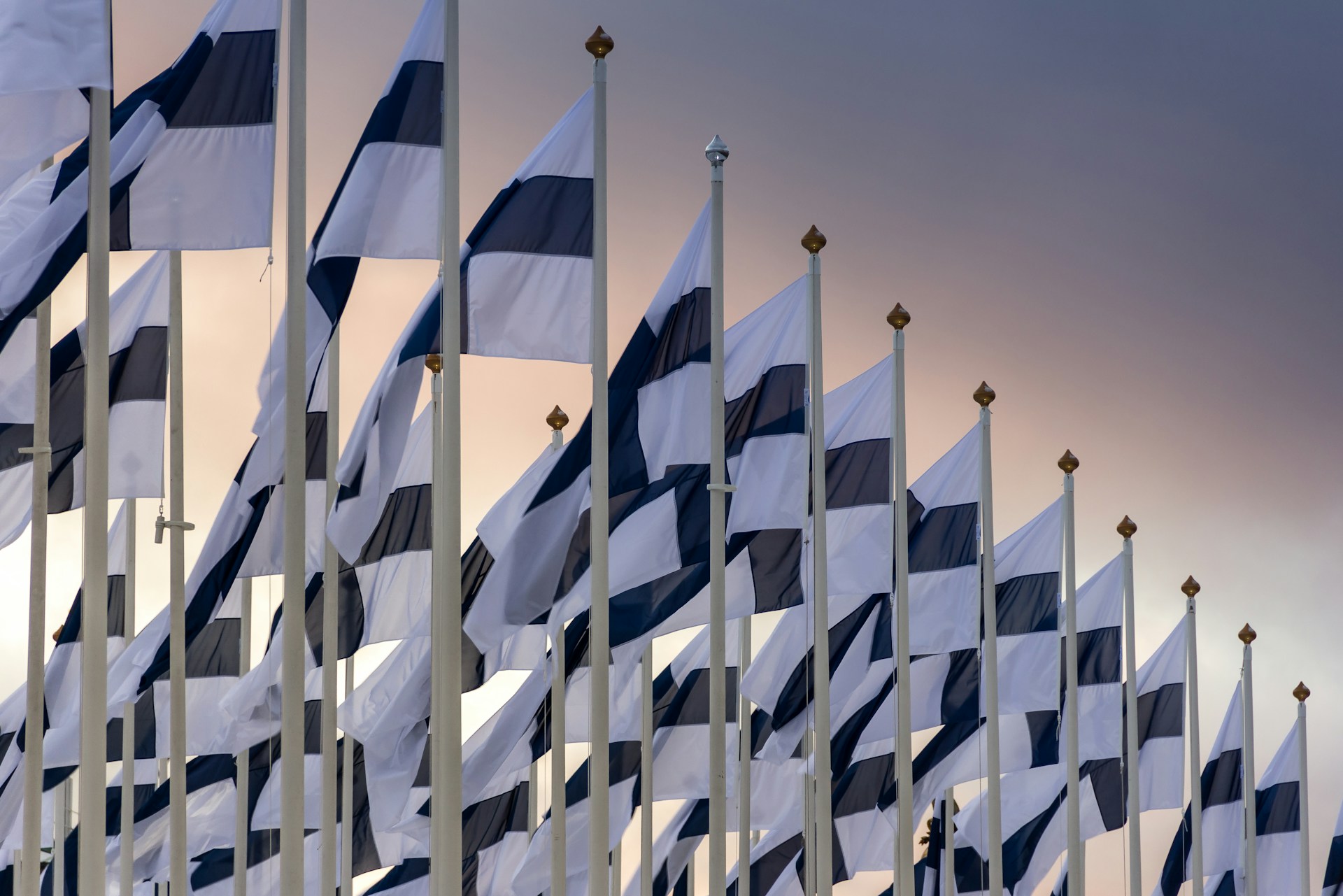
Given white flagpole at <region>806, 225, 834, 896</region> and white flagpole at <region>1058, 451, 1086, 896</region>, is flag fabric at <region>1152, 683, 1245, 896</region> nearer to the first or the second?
white flagpole at <region>1058, 451, 1086, 896</region>

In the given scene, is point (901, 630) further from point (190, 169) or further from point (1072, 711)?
point (190, 169)

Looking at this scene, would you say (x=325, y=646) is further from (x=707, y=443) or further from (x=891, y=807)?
(x=891, y=807)

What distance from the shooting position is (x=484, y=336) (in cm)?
1794

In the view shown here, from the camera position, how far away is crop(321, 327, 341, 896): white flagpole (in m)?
21.3

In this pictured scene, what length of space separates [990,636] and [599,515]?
32.6 feet

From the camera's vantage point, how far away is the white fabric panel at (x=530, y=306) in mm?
17953

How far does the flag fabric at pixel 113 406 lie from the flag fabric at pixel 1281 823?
2248 cm

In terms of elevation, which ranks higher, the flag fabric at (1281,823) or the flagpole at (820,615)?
the flagpole at (820,615)

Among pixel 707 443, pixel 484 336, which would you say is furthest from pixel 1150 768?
pixel 484 336

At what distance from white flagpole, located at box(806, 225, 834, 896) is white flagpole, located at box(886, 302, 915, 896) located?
175 cm

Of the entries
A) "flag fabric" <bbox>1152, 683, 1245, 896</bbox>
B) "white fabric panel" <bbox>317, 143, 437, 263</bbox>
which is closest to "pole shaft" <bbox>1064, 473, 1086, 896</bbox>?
"flag fabric" <bbox>1152, 683, 1245, 896</bbox>

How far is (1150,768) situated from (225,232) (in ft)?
69.3

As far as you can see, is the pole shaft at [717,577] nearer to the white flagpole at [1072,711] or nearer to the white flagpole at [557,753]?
the white flagpole at [557,753]

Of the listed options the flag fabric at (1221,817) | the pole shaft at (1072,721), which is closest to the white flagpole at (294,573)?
the pole shaft at (1072,721)
